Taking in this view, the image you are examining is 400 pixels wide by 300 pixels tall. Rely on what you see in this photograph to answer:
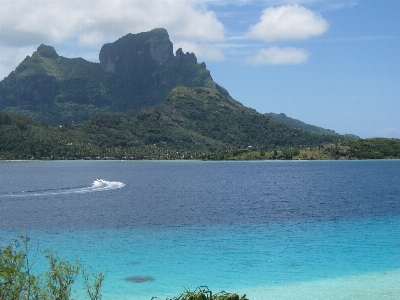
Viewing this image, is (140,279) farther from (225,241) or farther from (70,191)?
(70,191)

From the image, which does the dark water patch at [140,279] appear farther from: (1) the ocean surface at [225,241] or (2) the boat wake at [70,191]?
(2) the boat wake at [70,191]

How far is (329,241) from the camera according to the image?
44.6 meters

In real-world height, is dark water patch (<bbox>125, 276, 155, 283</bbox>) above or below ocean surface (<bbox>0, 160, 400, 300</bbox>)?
below

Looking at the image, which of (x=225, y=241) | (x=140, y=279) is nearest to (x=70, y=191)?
(x=225, y=241)

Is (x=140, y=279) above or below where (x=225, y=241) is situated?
below

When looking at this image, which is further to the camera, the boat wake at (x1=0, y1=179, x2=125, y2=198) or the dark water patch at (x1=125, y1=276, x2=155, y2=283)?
the boat wake at (x1=0, y1=179, x2=125, y2=198)

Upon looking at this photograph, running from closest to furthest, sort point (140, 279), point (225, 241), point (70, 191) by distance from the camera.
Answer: point (140, 279)
point (225, 241)
point (70, 191)

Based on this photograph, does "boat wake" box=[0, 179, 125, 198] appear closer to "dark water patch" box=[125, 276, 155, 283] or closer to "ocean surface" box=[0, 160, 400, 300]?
"ocean surface" box=[0, 160, 400, 300]

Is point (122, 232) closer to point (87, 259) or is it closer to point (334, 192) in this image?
point (87, 259)

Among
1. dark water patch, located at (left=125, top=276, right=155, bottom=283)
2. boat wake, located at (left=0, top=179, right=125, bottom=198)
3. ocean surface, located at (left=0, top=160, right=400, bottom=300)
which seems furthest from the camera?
boat wake, located at (left=0, top=179, right=125, bottom=198)

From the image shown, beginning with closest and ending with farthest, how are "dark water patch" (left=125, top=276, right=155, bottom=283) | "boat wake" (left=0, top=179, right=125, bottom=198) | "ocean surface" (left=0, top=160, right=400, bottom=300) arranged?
"ocean surface" (left=0, top=160, right=400, bottom=300), "dark water patch" (left=125, top=276, right=155, bottom=283), "boat wake" (left=0, top=179, right=125, bottom=198)

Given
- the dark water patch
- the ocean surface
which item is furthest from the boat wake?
the dark water patch

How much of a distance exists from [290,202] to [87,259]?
158 ft

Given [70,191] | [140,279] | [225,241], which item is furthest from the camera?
[70,191]
